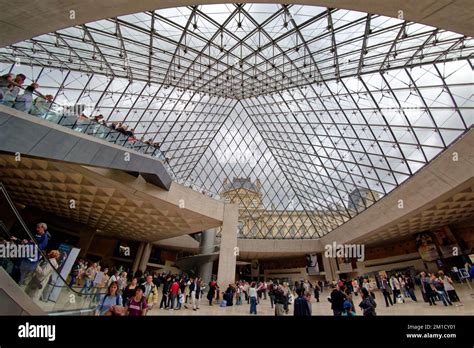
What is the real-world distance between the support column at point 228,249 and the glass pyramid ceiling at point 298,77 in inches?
596

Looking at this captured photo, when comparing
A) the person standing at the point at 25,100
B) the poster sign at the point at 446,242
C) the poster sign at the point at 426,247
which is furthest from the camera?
the poster sign at the point at 426,247

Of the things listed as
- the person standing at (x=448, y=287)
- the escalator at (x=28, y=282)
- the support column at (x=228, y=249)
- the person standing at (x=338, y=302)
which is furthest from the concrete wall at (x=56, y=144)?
the person standing at (x=448, y=287)

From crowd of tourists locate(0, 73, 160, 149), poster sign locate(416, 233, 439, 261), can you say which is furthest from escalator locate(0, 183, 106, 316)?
poster sign locate(416, 233, 439, 261)

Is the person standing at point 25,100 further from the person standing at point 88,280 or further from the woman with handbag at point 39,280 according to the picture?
the person standing at point 88,280

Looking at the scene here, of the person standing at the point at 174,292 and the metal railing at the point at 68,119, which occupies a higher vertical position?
the metal railing at the point at 68,119

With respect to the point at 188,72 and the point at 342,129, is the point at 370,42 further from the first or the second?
the point at 188,72

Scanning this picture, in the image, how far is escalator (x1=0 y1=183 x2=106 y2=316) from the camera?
676cm

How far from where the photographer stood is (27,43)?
19.1m

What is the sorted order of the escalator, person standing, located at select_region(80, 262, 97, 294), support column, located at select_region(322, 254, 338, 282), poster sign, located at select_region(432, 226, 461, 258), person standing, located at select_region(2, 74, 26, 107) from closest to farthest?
the escalator
person standing, located at select_region(80, 262, 97, 294)
person standing, located at select_region(2, 74, 26, 107)
poster sign, located at select_region(432, 226, 461, 258)
support column, located at select_region(322, 254, 338, 282)

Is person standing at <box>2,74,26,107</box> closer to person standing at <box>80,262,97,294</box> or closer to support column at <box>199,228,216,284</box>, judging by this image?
person standing at <box>80,262,97,294</box>

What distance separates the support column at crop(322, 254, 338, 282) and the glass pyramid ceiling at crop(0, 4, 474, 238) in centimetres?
792

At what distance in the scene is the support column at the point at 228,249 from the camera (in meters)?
26.2

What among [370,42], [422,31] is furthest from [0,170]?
[422,31]

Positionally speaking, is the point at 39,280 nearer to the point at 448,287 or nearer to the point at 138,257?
the point at 448,287
